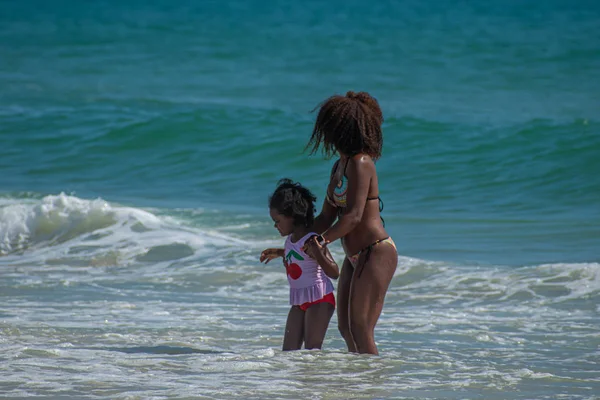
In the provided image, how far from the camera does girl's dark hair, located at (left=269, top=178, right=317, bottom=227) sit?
536 cm

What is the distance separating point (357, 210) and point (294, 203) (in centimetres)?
43

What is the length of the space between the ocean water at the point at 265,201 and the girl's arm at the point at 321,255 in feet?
1.84

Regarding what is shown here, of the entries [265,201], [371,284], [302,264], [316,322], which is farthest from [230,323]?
[265,201]

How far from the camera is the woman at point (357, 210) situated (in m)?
5.10

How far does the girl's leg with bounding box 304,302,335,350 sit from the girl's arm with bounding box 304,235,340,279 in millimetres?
302

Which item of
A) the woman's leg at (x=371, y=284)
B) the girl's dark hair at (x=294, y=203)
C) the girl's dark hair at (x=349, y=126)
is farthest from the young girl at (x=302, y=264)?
the girl's dark hair at (x=349, y=126)

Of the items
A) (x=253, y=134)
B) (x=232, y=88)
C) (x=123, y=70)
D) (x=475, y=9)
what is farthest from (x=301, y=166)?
(x=475, y=9)

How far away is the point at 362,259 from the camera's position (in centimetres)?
525

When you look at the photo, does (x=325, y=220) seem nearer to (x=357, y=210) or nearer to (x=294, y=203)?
(x=294, y=203)

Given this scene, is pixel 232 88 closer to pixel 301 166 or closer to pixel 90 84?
pixel 90 84

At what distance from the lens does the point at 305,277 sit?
5.46 m

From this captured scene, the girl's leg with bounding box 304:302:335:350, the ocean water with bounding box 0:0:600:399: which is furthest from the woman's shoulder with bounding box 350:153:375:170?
the ocean water with bounding box 0:0:600:399

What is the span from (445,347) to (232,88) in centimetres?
2385

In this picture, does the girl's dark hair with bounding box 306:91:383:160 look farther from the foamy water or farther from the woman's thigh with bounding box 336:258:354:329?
the foamy water
